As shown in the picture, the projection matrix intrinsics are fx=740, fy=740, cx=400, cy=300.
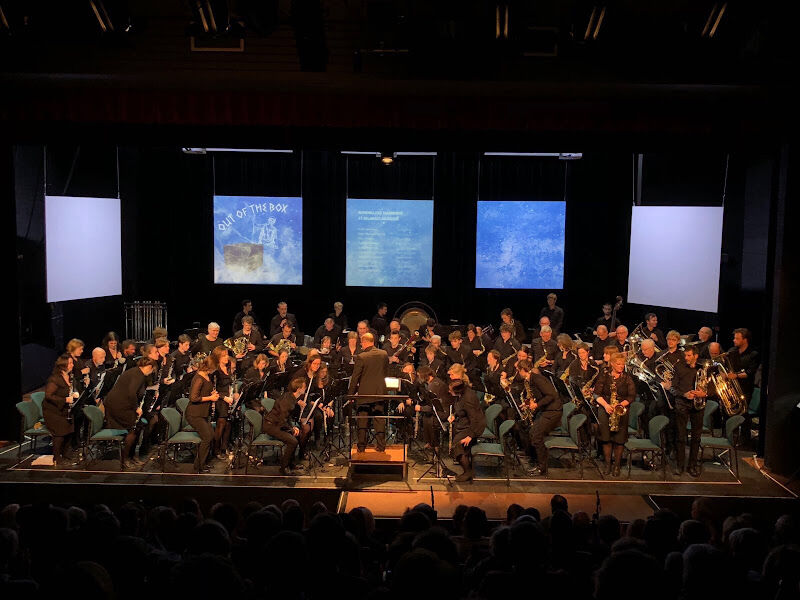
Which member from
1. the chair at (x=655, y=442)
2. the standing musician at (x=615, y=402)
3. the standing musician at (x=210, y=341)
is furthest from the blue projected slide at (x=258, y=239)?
the chair at (x=655, y=442)

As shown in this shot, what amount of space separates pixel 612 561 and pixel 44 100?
8772mm

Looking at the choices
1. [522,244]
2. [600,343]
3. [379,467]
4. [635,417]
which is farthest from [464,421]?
[522,244]

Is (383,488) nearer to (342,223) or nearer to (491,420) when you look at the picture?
(491,420)

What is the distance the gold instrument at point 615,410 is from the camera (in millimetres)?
9312

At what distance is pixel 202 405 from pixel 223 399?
45cm

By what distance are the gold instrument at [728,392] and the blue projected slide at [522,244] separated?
7.53 m

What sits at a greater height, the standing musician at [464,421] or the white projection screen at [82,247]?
the white projection screen at [82,247]

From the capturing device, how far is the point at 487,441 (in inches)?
384

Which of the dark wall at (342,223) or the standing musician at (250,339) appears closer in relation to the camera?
the standing musician at (250,339)

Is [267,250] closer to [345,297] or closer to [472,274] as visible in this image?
[345,297]

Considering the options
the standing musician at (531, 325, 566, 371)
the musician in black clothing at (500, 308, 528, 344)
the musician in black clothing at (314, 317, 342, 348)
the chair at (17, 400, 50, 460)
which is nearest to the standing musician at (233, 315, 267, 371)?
the musician in black clothing at (314, 317, 342, 348)

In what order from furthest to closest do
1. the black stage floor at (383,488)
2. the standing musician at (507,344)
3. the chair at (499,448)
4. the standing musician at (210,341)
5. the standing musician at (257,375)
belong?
the standing musician at (507,344) < the standing musician at (210,341) < the standing musician at (257,375) < the chair at (499,448) < the black stage floor at (383,488)

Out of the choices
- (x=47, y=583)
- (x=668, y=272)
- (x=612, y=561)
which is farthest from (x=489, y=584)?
(x=668, y=272)

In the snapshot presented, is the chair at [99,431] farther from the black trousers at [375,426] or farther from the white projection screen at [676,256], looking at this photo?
the white projection screen at [676,256]
